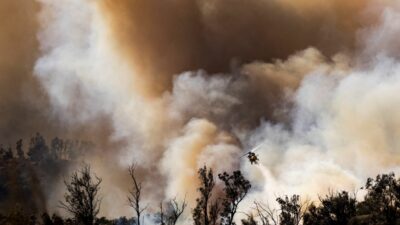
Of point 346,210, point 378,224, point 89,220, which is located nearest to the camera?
point 89,220

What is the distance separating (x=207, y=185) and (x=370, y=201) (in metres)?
33.8

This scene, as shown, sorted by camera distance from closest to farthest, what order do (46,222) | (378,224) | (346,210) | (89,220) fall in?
(89,220)
(378,224)
(346,210)
(46,222)

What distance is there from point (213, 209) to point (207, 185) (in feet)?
29.1

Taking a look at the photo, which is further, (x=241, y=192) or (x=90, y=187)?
(x=241, y=192)

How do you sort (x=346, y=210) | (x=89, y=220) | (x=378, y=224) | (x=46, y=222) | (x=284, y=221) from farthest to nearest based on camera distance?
1. (x=46, y=222)
2. (x=346, y=210)
3. (x=284, y=221)
4. (x=378, y=224)
5. (x=89, y=220)

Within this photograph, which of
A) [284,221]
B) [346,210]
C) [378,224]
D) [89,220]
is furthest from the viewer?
[346,210]

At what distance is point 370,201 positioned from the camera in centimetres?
8944

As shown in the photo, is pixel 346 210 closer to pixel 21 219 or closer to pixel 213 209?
pixel 213 209

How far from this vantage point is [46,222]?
354 feet

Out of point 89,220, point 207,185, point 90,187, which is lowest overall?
point 89,220

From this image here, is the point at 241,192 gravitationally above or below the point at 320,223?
above

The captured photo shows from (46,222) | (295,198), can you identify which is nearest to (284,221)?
(295,198)

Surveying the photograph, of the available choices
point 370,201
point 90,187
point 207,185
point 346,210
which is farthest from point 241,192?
point 90,187

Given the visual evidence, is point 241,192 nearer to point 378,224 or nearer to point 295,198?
point 295,198
